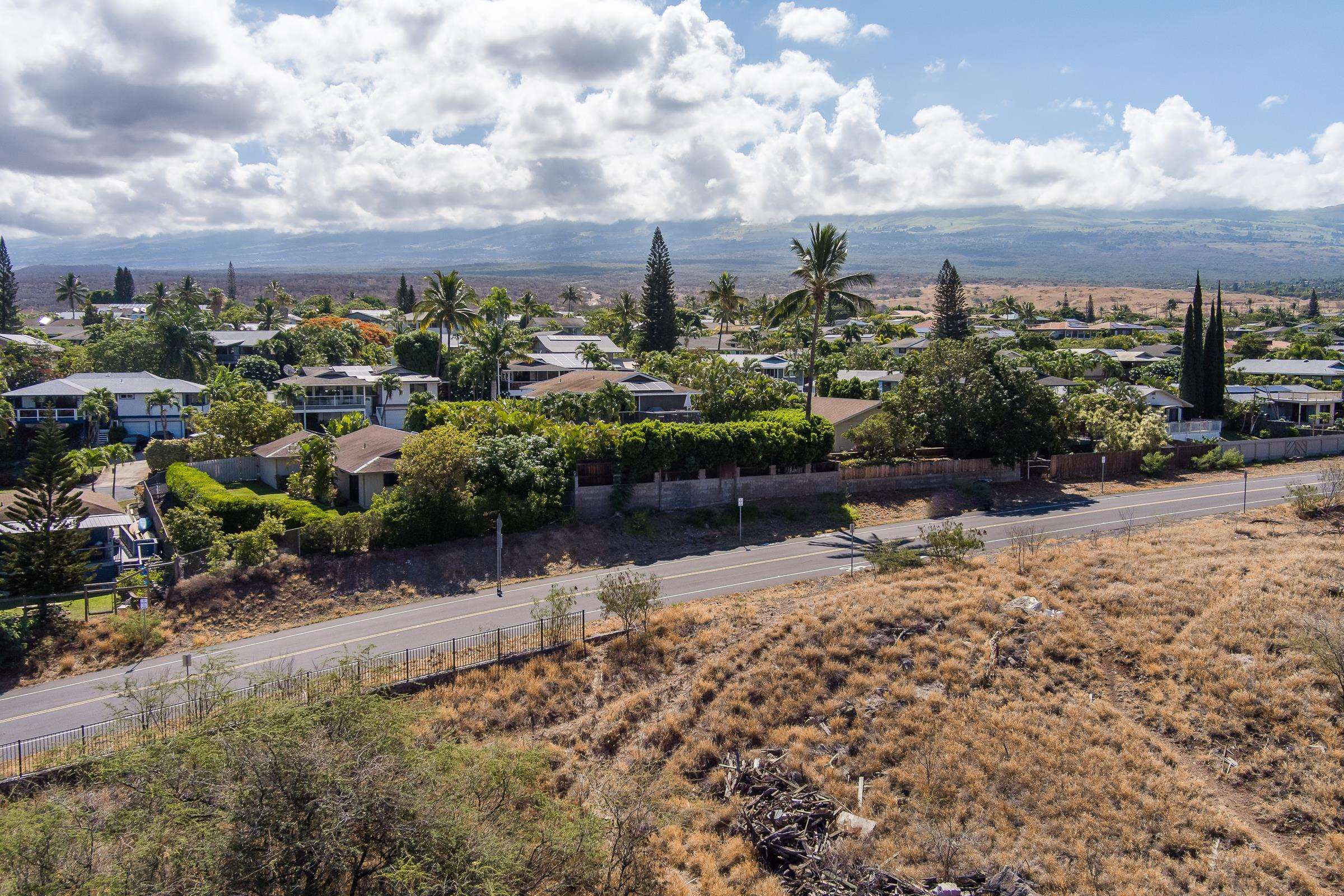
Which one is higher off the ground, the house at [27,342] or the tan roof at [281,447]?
the house at [27,342]

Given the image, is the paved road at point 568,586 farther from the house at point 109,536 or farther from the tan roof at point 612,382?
the tan roof at point 612,382

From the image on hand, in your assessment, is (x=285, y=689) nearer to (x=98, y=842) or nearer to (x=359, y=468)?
Result: (x=98, y=842)

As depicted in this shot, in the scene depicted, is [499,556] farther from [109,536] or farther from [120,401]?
[120,401]

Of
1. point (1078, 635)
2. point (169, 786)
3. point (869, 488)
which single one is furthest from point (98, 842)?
point (869, 488)

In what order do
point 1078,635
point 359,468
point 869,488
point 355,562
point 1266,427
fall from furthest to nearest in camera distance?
point 1266,427
point 869,488
point 359,468
point 355,562
point 1078,635

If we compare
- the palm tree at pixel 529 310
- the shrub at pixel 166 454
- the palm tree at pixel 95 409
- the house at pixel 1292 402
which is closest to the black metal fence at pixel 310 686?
the shrub at pixel 166 454

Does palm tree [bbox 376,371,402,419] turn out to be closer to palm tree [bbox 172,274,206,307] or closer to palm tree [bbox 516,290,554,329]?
palm tree [bbox 516,290,554,329]

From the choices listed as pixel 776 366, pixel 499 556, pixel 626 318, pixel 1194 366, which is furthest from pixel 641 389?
pixel 626 318
